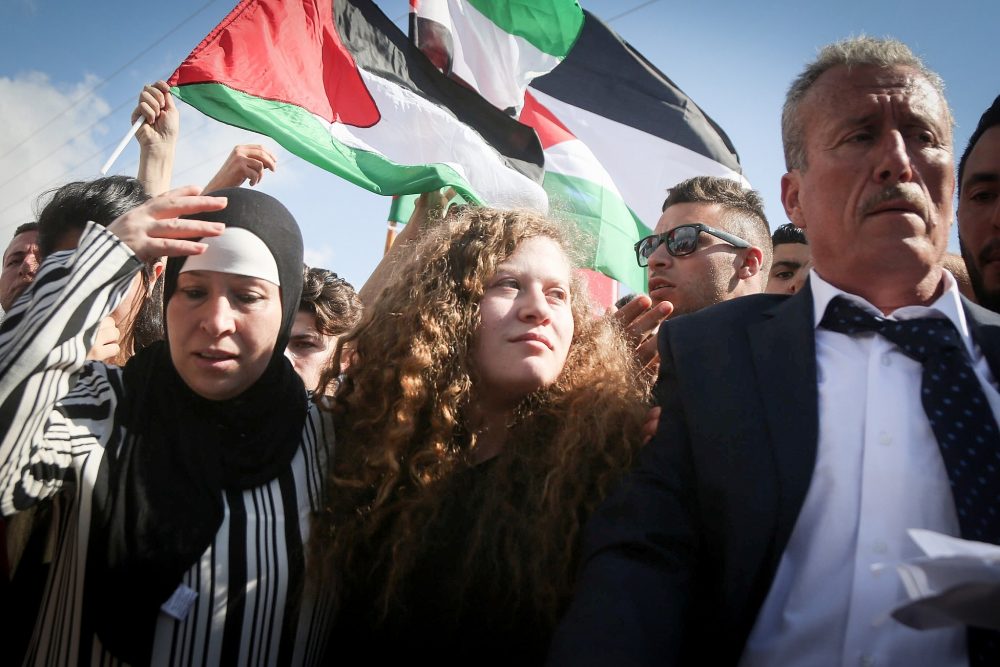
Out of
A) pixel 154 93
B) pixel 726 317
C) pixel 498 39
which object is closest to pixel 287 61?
pixel 154 93

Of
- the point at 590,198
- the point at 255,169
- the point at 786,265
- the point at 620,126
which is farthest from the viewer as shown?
the point at 620,126

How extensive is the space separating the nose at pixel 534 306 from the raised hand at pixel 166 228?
0.89 m

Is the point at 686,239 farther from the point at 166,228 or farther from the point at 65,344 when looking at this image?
Result: the point at 65,344

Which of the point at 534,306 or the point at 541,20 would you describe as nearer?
the point at 534,306

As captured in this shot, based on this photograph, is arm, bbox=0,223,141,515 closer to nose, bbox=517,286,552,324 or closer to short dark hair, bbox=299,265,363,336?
nose, bbox=517,286,552,324

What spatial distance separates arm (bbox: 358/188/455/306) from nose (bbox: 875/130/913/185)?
4.96 feet

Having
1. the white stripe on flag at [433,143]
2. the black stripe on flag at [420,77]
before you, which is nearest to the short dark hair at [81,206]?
the white stripe on flag at [433,143]

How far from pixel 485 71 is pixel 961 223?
3.75 m

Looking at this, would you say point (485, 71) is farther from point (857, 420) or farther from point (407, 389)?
point (857, 420)

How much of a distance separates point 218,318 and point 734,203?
2766mm

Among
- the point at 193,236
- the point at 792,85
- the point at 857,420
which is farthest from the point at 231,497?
the point at 792,85

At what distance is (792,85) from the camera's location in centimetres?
210

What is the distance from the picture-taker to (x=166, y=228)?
2.04 metres

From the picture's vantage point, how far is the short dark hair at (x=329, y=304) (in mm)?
3961
